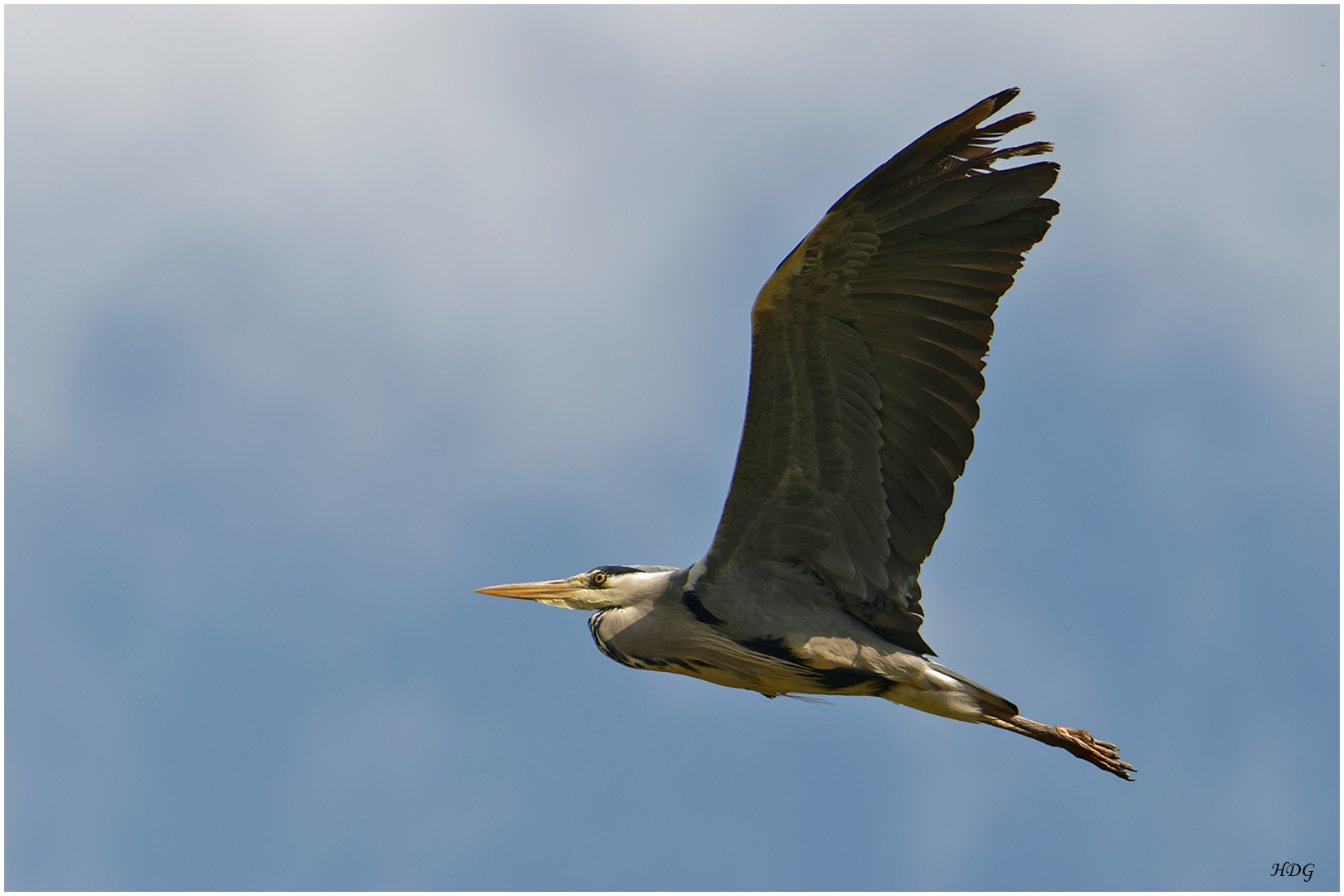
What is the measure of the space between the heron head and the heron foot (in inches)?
95.7

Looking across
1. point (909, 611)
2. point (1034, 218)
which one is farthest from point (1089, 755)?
point (1034, 218)

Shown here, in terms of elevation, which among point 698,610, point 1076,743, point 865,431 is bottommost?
point 1076,743

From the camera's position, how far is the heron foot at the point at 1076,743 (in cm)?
774

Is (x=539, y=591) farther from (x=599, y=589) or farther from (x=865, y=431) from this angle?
(x=865, y=431)

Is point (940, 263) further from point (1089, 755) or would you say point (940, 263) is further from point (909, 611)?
point (1089, 755)

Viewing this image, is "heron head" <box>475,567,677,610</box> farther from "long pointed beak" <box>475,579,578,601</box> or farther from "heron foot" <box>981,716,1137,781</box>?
"heron foot" <box>981,716,1137,781</box>

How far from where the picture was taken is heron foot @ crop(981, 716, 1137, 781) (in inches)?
305

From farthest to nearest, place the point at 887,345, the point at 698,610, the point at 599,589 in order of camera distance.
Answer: the point at 599,589 < the point at 698,610 < the point at 887,345

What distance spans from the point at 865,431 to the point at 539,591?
2638 mm

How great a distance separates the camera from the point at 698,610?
732cm

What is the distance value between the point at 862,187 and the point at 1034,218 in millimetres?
965

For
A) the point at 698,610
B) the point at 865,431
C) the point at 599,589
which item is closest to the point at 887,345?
the point at 865,431

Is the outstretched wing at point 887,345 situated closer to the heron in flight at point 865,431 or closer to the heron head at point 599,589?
the heron in flight at point 865,431

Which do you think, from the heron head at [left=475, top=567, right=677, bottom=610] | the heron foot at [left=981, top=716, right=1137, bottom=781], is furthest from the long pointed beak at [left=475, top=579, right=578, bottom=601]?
the heron foot at [left=981, top=716, right=1137, bottom=781]
